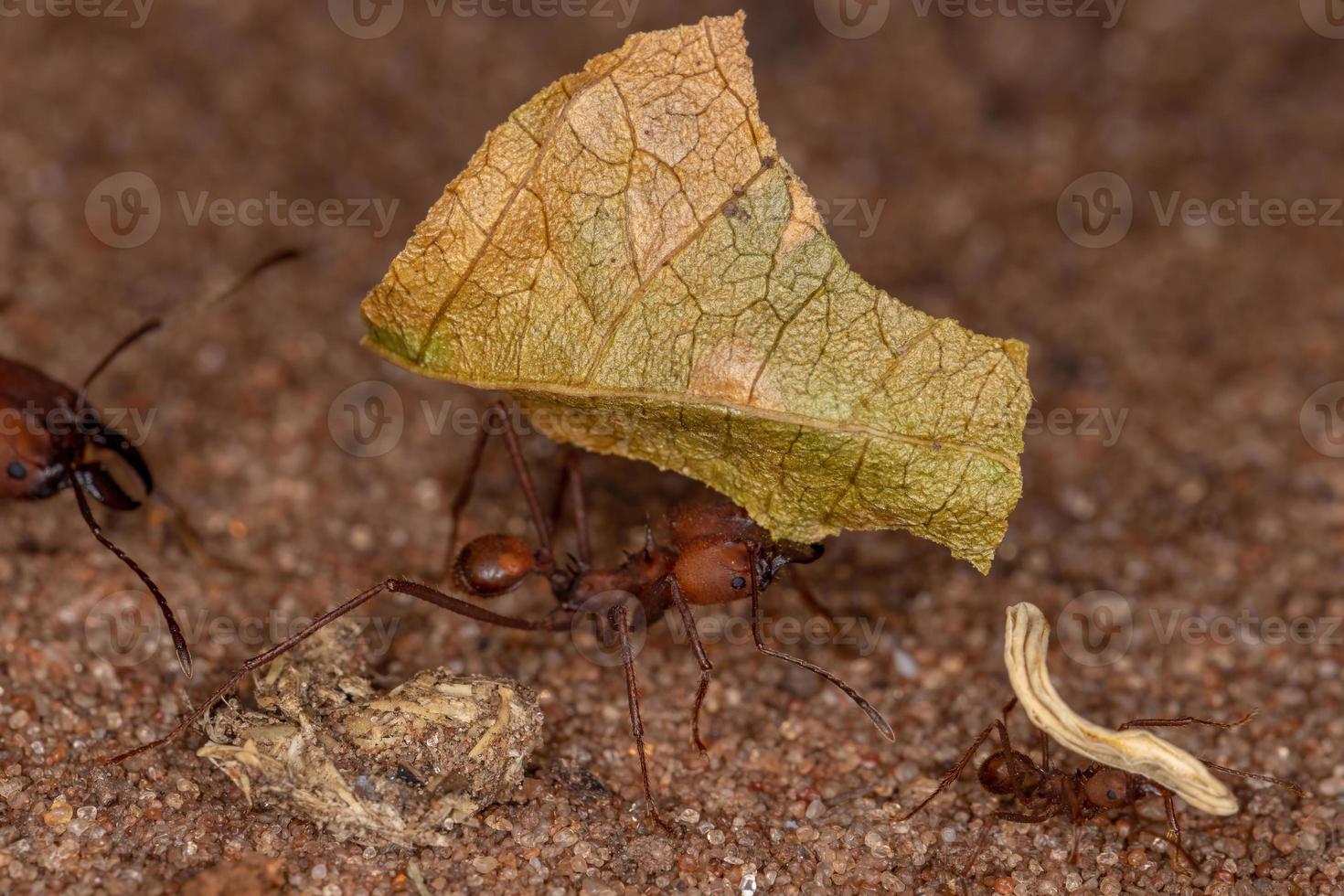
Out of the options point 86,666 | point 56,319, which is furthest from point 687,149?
point 56,319

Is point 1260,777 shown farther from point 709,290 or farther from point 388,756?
point 388,756

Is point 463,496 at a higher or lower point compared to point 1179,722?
higher

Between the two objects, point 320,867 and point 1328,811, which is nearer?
point 320,867

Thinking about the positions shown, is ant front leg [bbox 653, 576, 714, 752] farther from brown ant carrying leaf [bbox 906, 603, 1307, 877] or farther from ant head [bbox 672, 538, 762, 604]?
brown ant carrying leaf [bbox 906, 603, 1307, 877]

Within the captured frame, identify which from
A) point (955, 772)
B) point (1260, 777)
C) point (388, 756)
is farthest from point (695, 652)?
point (1260, 777)

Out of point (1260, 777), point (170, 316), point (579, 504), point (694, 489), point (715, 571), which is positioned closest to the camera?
point (1260, 777)

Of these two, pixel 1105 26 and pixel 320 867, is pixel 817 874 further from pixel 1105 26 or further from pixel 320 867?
pixel 1105 26

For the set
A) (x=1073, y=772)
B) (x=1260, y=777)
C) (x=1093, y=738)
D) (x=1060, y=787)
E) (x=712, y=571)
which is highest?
(x=712, y=571)
